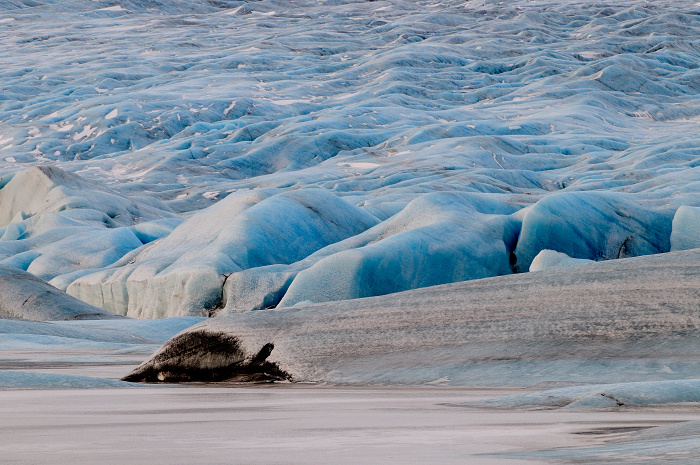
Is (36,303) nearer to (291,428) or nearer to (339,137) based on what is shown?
(291,428)

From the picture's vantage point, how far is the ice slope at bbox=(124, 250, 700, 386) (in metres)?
3.91

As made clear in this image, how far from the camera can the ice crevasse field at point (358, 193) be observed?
4.23m

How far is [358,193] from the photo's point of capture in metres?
23.8

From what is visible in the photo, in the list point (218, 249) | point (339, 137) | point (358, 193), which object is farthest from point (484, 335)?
point (339, 137)

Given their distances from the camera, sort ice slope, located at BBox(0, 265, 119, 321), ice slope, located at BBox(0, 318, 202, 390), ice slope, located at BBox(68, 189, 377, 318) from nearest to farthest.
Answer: ice slope, located at BBox(0, 318, 202, 390) < ice slope, located at BBox(0, 265, 119, 321) < ice slope, located at BBox(68, 189, 377, 318)

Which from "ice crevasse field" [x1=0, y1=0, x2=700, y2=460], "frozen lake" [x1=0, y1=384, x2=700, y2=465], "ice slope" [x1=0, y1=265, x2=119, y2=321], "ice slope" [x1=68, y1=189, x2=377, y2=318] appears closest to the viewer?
"frozen lake" [x1=0, y1=384, x2=700, y2=465]

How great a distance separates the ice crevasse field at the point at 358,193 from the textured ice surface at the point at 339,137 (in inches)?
2.9

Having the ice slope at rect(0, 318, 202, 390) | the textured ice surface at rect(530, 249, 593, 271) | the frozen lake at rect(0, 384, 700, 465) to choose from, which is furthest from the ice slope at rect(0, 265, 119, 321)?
the frozen lake at rect(0, 384, 700, 465)

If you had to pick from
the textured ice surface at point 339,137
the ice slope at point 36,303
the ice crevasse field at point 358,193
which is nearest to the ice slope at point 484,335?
the ice crevasse field at point 358,193

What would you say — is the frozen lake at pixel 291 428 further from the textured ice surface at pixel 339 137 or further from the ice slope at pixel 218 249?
the ice slope at pixel 218 249

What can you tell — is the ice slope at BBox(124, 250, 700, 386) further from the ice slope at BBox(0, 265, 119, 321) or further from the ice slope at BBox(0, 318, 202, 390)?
the ice slope at BBox(0, 265, 119, 321)

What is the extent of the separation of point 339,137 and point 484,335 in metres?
28.9

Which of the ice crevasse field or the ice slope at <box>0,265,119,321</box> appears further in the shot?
the ice slope at <box>0,265,119,321</box>

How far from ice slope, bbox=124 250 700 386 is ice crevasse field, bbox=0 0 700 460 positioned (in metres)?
0.01
